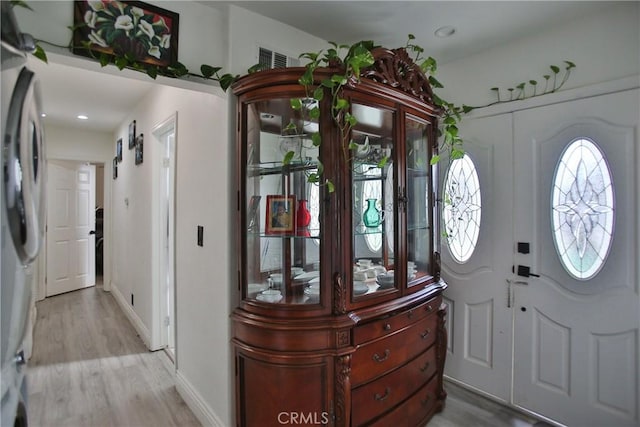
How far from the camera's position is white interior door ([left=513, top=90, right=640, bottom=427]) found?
185 centimetres

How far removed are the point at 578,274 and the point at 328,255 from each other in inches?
63.5

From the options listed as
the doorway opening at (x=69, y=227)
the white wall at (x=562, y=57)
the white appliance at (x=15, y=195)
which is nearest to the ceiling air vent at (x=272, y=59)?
the white appliance at (x=15, y=195)

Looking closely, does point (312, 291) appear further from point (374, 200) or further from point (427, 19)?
point (427, 19)

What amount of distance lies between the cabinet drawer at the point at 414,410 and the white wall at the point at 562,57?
202 cm

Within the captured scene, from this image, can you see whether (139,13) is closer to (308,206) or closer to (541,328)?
(308,206)

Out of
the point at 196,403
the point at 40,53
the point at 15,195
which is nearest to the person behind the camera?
the point at 15,195

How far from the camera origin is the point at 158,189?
3.06m

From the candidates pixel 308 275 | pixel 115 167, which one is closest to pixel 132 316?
pixel 115 167

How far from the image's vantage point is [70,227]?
5.23 meters

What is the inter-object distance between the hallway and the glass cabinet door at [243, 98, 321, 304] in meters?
1.25

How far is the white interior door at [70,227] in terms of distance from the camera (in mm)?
4969

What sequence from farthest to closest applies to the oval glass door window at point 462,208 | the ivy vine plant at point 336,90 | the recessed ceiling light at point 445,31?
the oval glass door window at point 462,208, the recessed ceiling light at point 445,31, the ivy vine plant at point 336,90

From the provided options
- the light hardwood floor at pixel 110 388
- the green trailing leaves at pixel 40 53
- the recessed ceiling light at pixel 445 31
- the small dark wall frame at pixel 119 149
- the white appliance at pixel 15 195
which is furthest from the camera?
the small dark wall frame at pixel 119 149

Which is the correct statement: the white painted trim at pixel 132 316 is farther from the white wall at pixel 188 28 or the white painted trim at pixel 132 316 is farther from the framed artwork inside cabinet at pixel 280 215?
the white wall at pixel 188 28
